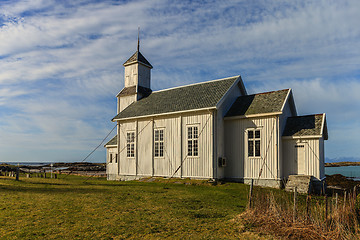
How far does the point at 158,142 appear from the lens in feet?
86.8

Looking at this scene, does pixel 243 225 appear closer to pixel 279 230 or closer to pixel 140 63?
pixel 279 230

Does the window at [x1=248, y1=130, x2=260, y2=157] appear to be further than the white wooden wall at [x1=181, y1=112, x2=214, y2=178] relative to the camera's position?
No

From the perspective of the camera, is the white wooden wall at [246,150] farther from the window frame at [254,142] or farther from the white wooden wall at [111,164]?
the white wooden wall at [111,164]

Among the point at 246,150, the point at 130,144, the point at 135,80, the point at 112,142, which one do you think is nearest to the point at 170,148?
the point at 130,144

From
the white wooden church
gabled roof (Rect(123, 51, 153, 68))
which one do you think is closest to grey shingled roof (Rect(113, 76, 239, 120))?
the white wooden church

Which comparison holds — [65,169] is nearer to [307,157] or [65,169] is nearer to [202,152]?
[202,152]

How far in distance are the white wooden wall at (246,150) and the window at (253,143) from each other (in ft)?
0.99

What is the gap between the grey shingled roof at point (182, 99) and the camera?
80.3 feet

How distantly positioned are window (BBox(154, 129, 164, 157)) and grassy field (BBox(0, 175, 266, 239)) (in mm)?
9431

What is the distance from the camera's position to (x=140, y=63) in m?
33.6

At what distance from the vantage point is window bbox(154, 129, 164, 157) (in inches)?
1032

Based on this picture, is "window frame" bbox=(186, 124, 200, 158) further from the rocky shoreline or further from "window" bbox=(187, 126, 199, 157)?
the rocky shoreline

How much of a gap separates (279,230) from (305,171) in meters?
13.3

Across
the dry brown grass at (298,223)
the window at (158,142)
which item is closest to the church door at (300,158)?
the dry brown grass at (298,223)
